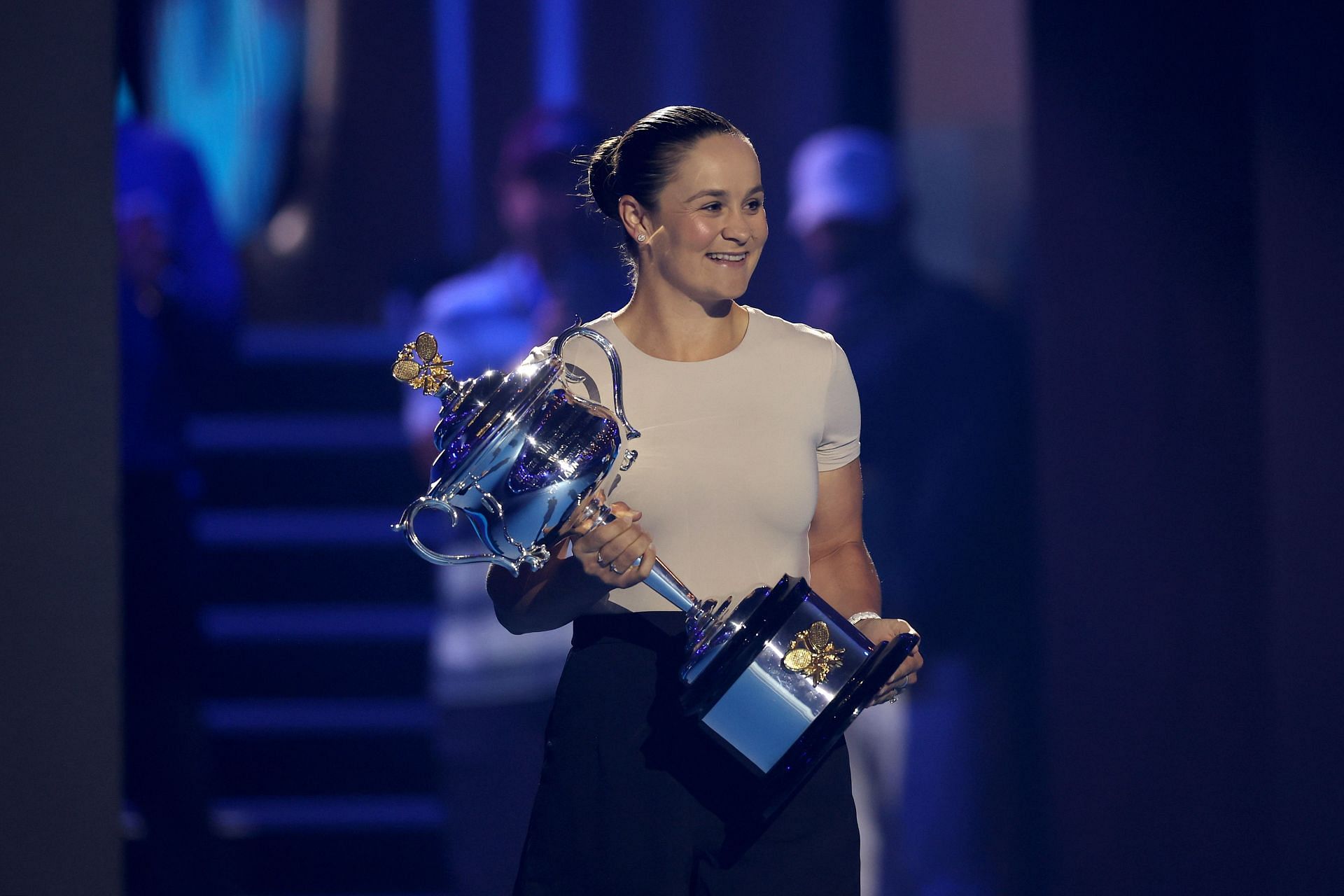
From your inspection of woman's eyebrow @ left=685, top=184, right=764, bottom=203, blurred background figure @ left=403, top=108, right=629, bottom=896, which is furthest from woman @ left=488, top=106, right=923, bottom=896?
blurred background figure @ left=403, top=108, right=629, bottom=896

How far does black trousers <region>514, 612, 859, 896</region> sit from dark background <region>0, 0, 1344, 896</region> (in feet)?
4.47

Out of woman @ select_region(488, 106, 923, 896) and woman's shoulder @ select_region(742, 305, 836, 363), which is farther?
woman's shoulder @ select_region(742, 305, 836, 363)

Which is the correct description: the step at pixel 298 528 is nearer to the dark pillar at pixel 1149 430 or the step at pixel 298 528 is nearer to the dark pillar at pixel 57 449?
the dark pillar at pixel 57 449

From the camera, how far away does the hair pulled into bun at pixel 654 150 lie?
1.59 m

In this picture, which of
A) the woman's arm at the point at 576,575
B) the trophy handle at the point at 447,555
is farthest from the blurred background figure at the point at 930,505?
the trophy handle at the point at 447,555

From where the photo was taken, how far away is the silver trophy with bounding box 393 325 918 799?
4.62ft

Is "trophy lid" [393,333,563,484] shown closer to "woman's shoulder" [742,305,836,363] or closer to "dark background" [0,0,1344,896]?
"woman's shoulder" [742,305,836,363]

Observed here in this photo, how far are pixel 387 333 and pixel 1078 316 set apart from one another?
1457mm

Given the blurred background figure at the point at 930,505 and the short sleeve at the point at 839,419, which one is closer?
the short sleeve at the point at 839,419

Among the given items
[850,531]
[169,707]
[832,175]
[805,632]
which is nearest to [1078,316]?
[832,175]

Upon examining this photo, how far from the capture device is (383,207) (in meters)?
2.86

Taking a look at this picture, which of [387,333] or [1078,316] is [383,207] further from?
[1078,316]

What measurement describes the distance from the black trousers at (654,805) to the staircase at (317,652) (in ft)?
4.75

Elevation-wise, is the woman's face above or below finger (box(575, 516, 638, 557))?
above
